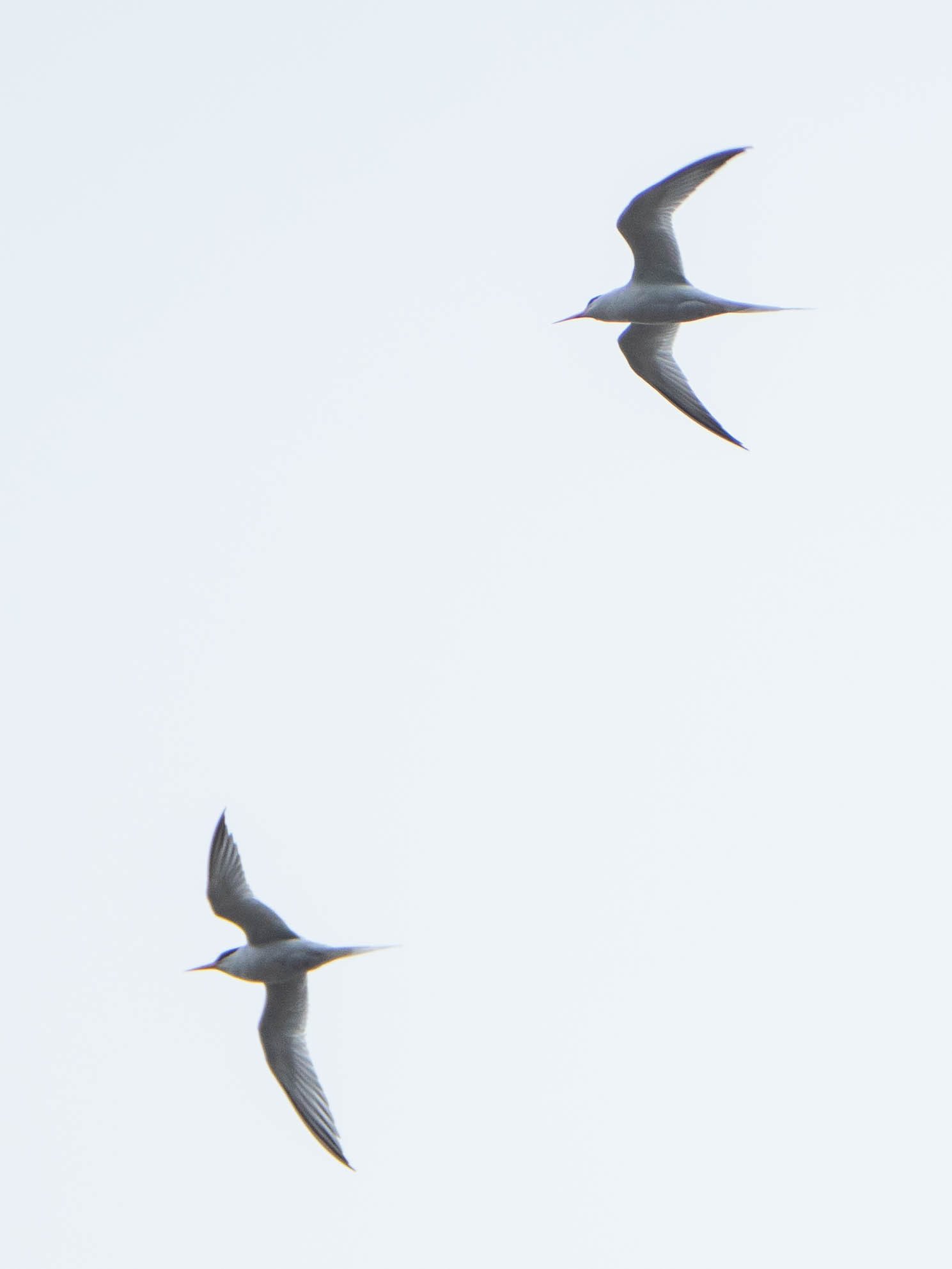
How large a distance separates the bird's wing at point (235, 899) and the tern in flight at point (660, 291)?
18.5 ft

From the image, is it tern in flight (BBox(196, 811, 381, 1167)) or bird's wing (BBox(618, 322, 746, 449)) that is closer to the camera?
tern in flight (BBox(196, 811, 381, 1167))

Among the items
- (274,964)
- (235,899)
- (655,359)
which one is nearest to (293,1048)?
(274,964)

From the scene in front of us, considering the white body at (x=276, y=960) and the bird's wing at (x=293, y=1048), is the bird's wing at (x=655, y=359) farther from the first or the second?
the bird's wing at (x=293, y=1048)

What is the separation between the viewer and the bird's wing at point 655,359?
16609 mm

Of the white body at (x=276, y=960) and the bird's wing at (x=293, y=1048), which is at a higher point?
the white body at (x=276, y=960)

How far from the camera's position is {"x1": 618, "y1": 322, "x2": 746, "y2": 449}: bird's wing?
16.6 metres

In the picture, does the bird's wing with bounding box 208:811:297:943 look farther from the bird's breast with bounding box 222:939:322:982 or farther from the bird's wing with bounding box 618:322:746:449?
the bird's wing with bounding box 618:322:746:449

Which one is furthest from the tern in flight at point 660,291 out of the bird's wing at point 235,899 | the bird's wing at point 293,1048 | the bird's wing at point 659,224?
the bird's wing at point 293,1048

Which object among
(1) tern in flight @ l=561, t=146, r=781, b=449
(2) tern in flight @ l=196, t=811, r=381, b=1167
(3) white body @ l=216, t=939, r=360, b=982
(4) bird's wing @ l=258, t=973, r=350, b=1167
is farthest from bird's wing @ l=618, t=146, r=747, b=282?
(4) bird's wing @ l=258, t=973, r=350, b=1167

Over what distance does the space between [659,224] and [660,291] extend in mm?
590

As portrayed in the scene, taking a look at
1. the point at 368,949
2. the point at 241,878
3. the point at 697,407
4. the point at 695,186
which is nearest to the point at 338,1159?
the point at 368,949

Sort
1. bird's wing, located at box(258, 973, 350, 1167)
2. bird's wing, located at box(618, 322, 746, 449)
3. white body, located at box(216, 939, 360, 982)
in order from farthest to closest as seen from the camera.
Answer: bird's wing, located at box(618, 322, 746, 449)
bird's wing, located at box(258, 973, 350, 1167)
white body, located at box(216, 939, 360, 982)

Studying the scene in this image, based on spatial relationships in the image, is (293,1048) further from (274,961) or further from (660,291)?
(660,291)

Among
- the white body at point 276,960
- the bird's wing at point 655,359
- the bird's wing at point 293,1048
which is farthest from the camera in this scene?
the bird's wing at point 655,359
